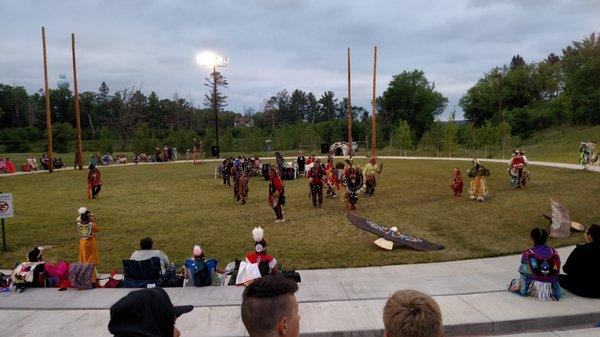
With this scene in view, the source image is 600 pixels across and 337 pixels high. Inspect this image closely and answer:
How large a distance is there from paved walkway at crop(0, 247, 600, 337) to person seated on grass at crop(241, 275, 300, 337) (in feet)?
13.0

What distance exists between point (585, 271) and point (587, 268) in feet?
0.19

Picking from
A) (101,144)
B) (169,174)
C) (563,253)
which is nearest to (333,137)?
(101,144)

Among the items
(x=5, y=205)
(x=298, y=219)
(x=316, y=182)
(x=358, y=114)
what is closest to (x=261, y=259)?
(x=298, y=219)

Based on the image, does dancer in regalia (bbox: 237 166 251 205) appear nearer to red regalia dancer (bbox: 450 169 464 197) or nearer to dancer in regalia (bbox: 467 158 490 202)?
red regalia dancer (bbox: 450 169 464 197)

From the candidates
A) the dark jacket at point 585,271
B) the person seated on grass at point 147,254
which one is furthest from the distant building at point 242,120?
the dark jacket at point 585,271

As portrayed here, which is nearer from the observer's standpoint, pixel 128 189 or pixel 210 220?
pixel 210 220

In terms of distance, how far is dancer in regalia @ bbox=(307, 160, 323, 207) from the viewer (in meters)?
16.9

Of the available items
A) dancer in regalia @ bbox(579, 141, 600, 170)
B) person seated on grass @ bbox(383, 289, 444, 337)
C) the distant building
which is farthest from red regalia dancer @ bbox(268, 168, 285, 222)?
the distant building

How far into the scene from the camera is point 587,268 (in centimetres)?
716

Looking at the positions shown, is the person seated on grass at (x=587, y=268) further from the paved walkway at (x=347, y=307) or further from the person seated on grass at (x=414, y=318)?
the person seated on grass at (x=414, y=318)

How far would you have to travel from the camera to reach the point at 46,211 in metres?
17.6

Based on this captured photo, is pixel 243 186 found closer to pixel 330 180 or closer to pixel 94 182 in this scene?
pixel 330 180

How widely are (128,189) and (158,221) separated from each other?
32.1 ft

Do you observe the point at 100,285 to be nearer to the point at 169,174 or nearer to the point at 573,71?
the point at 169,174
